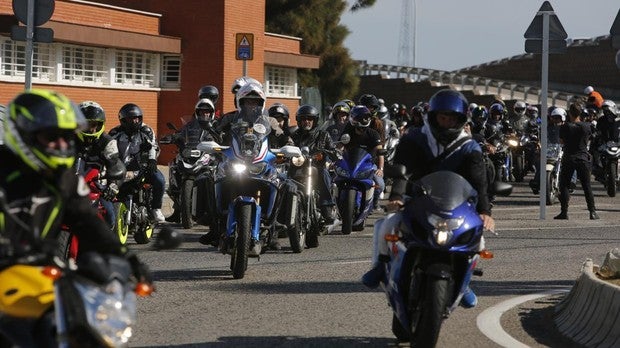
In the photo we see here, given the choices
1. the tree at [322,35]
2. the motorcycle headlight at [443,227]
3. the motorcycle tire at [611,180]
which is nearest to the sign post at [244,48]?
the motorcycle tire at [611,180]

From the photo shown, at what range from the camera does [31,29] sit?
1605cm

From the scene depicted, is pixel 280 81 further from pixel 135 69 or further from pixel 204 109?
pixel 204 109

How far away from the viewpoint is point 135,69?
3519cm

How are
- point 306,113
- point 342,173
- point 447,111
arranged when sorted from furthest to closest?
point 342,173 → point 306,113 → point 447,111

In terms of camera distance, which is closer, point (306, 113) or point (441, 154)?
point (441, 154)

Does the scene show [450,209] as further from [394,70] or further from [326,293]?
[394,70]

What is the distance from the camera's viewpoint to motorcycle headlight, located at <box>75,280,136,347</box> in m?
5.05

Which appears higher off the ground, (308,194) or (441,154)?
(441,154)

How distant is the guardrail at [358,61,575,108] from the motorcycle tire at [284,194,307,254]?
42.5 m

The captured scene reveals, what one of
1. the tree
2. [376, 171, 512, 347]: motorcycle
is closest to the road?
[376, 171, 512, 347]: motorcycle

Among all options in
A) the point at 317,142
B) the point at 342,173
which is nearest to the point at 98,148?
the point at 317,142

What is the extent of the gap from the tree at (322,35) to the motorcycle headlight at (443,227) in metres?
40.2

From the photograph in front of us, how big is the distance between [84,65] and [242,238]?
22.0m

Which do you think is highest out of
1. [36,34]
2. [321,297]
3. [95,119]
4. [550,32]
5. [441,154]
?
[550,32]
